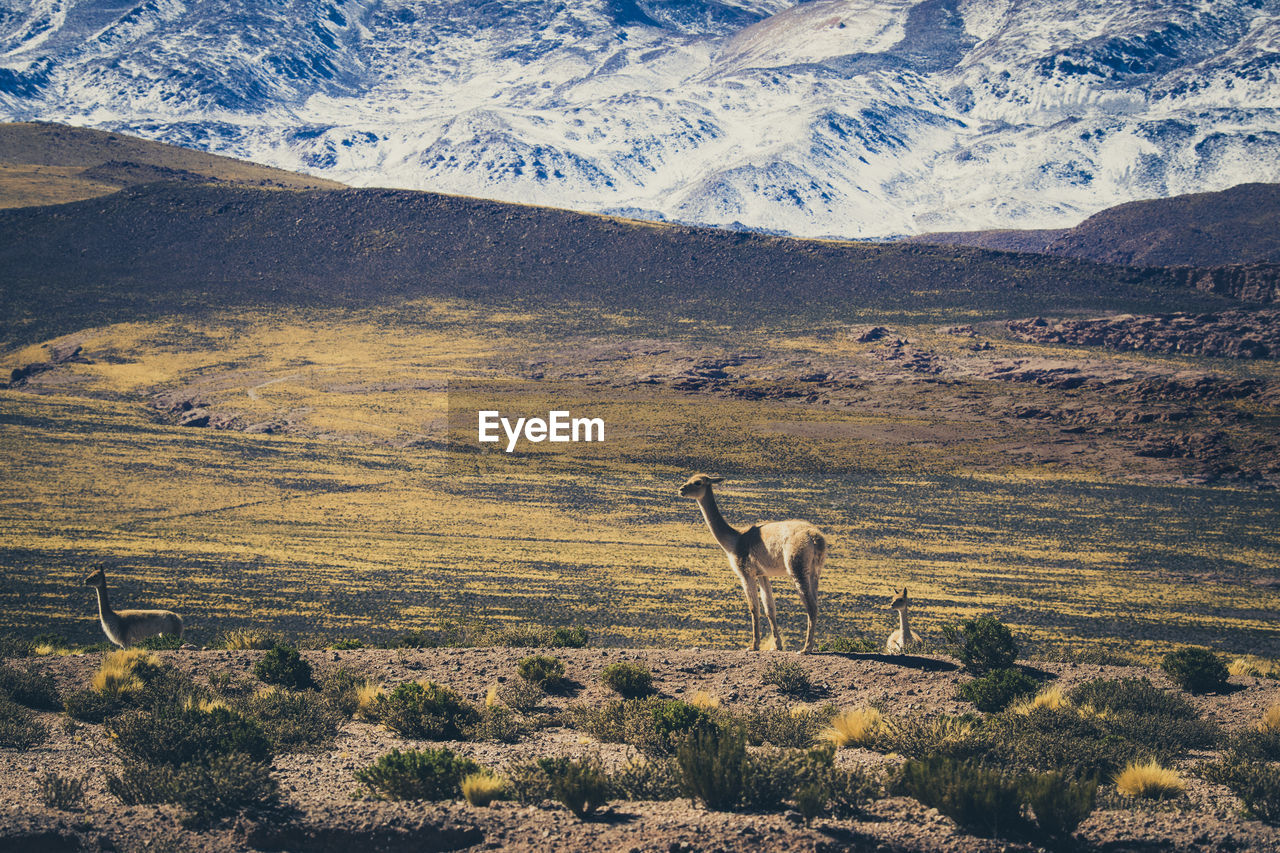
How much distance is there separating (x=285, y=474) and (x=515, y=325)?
39.6 metres

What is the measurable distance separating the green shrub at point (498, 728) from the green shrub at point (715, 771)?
2729mm

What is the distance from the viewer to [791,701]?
506 inches

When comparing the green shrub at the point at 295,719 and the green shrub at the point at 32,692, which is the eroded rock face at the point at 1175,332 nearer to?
the green shrub at the point at 295,719

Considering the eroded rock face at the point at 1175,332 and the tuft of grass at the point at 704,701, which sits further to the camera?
the eroded rock face at the point at 1175,332

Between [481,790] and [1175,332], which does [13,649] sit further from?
[1175,332]

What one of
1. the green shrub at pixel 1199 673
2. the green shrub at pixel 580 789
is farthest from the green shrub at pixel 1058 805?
the green shrub at pixel 1199 673

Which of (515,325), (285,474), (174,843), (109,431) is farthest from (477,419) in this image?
(174,843)

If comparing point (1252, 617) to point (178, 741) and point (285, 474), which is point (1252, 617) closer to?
point (178, 741)

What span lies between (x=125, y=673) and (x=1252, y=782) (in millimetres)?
12440

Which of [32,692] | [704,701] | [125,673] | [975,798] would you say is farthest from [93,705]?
[975,798]

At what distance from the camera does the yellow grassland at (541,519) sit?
27.9m

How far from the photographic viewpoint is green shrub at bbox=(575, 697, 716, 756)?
35.2ft

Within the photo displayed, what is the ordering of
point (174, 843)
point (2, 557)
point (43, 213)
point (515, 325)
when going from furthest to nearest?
point (43, 213), point (515, 325), point (2, 557), point (174, 843)

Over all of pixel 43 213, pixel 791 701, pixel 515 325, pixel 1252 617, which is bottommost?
pixel 1252 617
